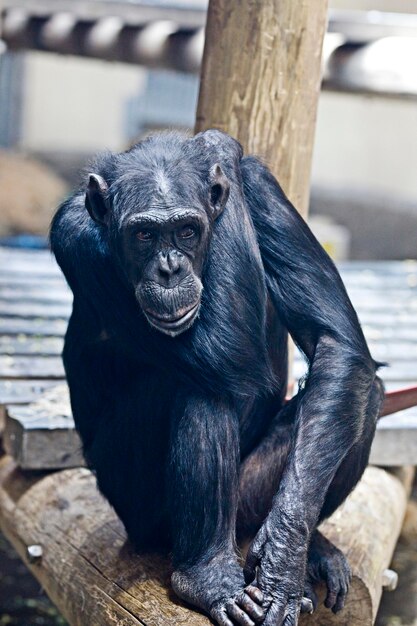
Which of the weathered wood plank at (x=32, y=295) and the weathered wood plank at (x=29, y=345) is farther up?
the weathered wood plank at (x=32, y=295)

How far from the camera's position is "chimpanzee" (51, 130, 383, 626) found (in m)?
3.61

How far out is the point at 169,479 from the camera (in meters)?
3.78

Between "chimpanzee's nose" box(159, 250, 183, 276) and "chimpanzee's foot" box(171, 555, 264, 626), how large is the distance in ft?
3.39

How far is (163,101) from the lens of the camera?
59.7 feet

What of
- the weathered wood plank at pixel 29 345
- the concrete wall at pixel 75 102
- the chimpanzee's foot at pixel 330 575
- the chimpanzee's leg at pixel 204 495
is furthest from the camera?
the concrete wall at pixel 75 102

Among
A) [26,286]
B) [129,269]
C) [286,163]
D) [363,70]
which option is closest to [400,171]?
[363,70]

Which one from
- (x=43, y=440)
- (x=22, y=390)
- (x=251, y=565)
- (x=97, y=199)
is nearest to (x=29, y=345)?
(x=22, y=390)

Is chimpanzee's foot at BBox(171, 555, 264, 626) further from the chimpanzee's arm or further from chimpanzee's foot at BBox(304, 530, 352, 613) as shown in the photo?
chimpanzee's foot at BBox(304, 530, 352, 613)

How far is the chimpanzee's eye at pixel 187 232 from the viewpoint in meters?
→ 3.63

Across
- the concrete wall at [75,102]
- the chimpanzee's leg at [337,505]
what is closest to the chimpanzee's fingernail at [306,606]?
the chimpanzee's leg at [337,505]

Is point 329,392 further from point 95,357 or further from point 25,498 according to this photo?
point 25,498

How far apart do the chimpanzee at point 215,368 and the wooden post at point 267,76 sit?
2.07ft

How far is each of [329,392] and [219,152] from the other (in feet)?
3.22

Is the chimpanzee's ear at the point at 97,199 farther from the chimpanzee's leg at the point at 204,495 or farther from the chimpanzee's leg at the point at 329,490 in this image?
the chimpanzee's leg at the point at 329,490
